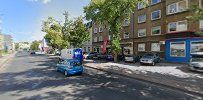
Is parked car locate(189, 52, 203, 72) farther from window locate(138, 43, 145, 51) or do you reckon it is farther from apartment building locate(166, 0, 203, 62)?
window locate(138, 43, 145, 51)

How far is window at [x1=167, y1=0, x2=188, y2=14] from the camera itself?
2916 cm

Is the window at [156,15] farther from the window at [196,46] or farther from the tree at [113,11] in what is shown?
the window at [196,46]

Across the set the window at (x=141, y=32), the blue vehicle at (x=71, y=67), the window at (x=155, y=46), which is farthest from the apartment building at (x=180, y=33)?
the blue vehicle at (x=71, y=67)

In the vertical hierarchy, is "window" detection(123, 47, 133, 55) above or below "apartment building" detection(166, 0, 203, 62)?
below

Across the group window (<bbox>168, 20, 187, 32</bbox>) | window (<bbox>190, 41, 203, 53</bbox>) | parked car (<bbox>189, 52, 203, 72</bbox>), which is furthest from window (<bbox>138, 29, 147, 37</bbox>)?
parked car (<bbox>189, 52, 203, 72</bbox>)

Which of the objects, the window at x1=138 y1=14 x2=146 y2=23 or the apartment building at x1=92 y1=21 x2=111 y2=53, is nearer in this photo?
the window at x1=138 y1=14 x2=146 y2=23

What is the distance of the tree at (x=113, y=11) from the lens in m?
28.3

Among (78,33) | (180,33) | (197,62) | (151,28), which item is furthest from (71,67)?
(78,33)

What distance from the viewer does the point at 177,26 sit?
30.4 metres

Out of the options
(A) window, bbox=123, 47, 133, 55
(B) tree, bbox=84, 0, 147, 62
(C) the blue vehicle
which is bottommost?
(C) the blue vehicle

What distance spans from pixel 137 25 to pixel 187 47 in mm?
13816

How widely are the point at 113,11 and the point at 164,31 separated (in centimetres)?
1043

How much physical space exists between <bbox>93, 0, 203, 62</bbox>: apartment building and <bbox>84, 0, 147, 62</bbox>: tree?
5583mm

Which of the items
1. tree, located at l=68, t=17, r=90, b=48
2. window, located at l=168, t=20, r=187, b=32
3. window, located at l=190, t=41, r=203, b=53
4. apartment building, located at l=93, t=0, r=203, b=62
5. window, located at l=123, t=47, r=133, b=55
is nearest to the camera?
window, located at l=190, t=41, r=203, b=53
